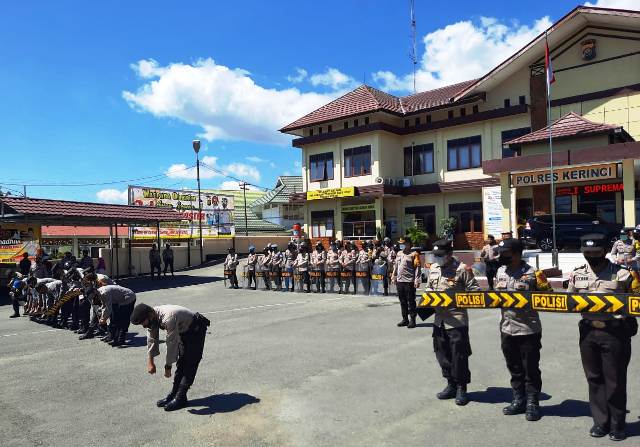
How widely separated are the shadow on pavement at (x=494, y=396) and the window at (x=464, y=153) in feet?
78.9

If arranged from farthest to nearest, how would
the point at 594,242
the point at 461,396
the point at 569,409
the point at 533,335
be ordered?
the point at 461,396
the point at 569,409
the point at 533,335
the point at 594,242

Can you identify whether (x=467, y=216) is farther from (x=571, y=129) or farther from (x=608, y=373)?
(x=608, y=373)

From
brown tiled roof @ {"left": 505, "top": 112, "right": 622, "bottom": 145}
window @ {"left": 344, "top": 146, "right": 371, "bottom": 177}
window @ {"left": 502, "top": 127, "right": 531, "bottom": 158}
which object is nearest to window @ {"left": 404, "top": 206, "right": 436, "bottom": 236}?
window @ {"left": 344, "top": 146, "right": 371, "bottom": 177}

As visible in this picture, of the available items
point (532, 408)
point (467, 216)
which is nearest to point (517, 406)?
point (532, 408)

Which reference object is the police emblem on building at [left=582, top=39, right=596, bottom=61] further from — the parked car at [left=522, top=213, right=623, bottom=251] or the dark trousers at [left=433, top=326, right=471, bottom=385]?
the dark trousers at [left=433, top=326, right=471, bottom=385]

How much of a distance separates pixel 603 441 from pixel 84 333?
34.1 ft

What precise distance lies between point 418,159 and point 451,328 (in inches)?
1045

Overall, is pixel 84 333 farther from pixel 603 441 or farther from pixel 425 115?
pixel 425 115

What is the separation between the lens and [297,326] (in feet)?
37.0

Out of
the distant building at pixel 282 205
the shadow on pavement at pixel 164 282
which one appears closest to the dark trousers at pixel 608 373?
the shadow on pavement at pixel 164 282

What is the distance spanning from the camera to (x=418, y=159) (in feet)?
104

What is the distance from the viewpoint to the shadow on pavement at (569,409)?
209 inches

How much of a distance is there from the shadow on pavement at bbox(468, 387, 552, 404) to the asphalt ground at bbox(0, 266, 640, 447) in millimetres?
12

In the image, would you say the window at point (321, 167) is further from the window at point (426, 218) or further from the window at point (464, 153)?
the window at point (464, 153)
